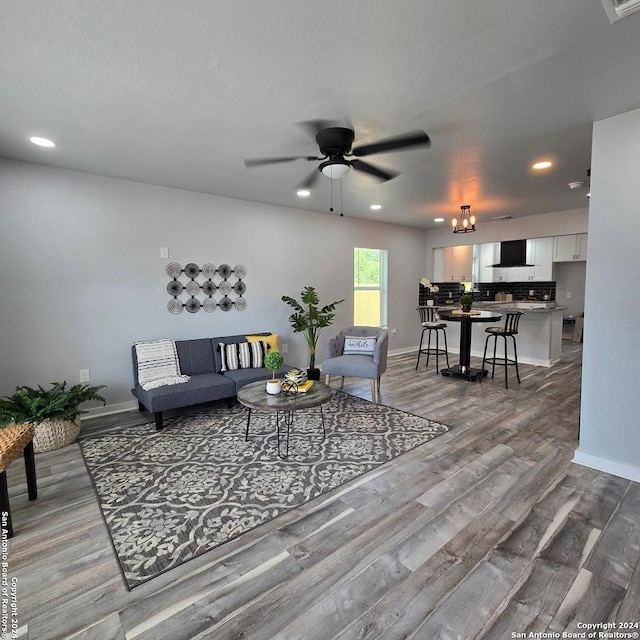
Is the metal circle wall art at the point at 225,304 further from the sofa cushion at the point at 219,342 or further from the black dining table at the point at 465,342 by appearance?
the black dining table at the point at 465,342

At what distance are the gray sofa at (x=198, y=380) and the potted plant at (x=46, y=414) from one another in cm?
62

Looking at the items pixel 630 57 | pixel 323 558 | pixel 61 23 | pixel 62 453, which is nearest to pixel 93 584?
pixel 323 558

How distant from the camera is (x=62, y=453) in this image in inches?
117

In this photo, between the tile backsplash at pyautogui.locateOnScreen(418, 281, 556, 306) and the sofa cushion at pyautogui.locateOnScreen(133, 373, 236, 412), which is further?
the tile backsplash at pyautogui.locateOnScreen(418, 281, 556, 306)

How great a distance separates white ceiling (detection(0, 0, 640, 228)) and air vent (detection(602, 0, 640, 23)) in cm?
10

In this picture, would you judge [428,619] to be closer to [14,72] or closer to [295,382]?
[295,382]

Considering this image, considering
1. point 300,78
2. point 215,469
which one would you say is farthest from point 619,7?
point 215,469

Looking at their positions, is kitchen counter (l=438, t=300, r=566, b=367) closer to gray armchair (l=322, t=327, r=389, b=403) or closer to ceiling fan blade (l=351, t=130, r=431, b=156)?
gray armchair (l=322, t=327, r=389, b=403)

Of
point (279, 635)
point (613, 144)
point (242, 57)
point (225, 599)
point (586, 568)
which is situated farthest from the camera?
point (613, 144)

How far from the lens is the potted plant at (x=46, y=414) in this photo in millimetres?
2930

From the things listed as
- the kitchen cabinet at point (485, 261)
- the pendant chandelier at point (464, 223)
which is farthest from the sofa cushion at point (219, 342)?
the kitchen cabinet at point (485, 261)

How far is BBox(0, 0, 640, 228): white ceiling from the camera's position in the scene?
→ 5.03ft

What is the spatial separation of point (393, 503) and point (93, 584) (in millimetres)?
1634

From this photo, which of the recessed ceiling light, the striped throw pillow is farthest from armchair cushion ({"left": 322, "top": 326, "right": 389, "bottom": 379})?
the recessed ceiling light
